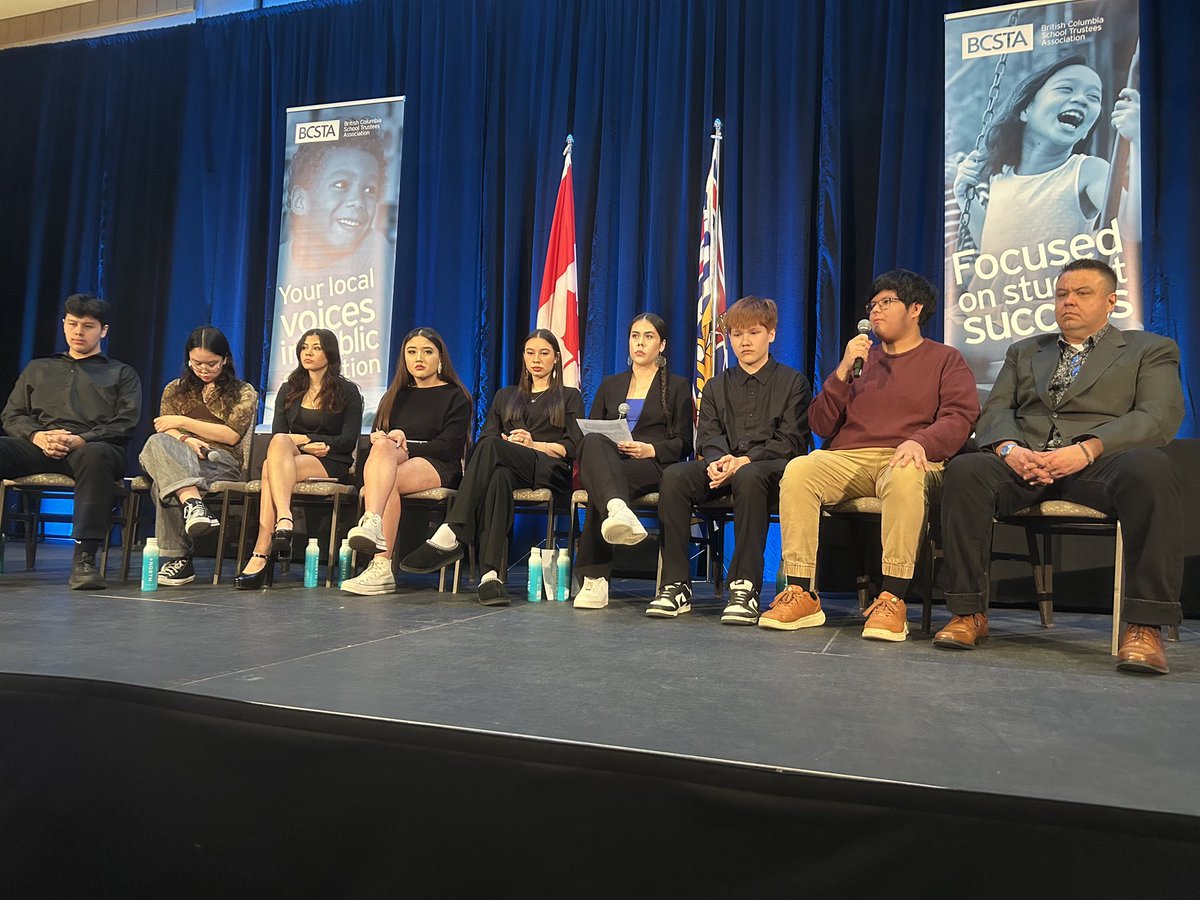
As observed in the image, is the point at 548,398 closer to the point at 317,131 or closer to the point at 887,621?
the point at 887,621

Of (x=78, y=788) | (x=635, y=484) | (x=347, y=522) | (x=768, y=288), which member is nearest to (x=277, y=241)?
(x=347, y=522)

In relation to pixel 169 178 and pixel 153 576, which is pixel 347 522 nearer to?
pixel 153 576

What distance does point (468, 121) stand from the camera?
5.52 metres

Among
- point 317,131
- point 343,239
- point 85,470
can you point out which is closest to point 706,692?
point 85,470

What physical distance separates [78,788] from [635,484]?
2.16 m

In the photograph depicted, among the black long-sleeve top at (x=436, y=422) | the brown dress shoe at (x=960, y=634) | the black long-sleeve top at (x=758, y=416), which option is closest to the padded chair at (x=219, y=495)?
the black long-sleeve top at (x=436, y=422)

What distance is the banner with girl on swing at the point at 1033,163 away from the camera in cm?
407

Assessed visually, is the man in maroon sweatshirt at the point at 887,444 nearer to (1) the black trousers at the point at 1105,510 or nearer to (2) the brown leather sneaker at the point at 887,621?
(2) the brown leather sneaker at the point at 887,621

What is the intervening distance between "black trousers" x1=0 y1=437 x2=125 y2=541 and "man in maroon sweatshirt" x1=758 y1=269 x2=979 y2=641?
7.93ft

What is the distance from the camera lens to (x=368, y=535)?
317cm

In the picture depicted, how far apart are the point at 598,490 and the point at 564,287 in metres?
2.13

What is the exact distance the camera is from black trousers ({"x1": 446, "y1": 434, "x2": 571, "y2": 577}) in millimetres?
3225

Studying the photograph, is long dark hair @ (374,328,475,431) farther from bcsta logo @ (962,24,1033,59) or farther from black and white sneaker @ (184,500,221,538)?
bcsta logo @ (962,24,1033,59)

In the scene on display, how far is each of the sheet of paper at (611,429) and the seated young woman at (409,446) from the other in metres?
0.72
